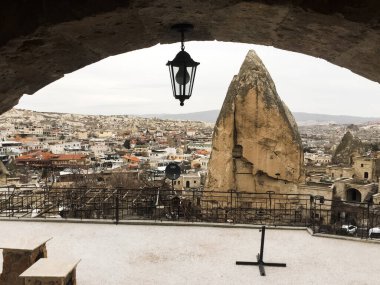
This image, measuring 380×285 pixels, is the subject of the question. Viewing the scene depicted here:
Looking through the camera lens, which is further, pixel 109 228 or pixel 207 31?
pixel 109 228

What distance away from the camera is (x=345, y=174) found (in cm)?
4025

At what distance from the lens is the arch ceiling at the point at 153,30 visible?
1.82m

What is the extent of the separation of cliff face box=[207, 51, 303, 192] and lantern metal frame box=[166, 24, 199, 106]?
45.4 ft

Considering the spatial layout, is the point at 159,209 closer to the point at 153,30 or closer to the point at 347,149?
the point at 153,30

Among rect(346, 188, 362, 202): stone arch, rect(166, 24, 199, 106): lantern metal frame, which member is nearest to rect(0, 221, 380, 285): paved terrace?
rect(166, 24, 199, 106): lantern metal frame

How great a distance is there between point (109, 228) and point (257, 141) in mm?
10395

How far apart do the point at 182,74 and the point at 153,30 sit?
69 centimetres

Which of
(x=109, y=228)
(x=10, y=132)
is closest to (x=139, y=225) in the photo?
(x=109, y=228)

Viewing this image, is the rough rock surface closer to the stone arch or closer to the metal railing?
the stone arch

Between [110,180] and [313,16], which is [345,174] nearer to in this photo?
[110,180]

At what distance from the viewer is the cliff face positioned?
16875mm

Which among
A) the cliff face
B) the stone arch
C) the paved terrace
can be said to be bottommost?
the stone arch

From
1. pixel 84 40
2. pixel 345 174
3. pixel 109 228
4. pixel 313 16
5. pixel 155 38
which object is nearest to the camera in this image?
pixel 313 16

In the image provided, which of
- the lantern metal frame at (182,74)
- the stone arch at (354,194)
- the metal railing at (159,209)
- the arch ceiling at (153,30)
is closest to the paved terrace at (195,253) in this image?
the metal railing at (159,209)
